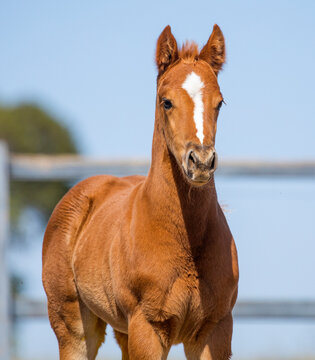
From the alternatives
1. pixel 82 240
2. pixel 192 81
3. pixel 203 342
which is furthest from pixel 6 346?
pixel 192 81

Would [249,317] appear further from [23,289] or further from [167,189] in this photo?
[23,289]

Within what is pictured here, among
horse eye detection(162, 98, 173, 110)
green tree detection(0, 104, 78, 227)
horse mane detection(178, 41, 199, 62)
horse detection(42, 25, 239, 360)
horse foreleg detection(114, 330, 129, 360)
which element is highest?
green tree detection(0, 104, 78, 227)

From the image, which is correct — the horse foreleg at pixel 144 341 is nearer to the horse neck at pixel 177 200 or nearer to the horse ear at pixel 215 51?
the horse neck at pixel 177 200

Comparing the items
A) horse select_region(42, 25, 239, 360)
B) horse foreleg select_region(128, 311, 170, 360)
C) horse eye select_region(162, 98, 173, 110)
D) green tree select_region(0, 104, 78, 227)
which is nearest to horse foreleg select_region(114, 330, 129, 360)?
horse select_region(42, 25, 239, 360)

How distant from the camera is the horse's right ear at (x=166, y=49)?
10.9 ft

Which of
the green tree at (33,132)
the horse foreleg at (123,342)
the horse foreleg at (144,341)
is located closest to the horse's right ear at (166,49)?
the horse foreleg at (144,341)

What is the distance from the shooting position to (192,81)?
3061 millimetres

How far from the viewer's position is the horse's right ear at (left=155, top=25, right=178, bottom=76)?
332 centimetres

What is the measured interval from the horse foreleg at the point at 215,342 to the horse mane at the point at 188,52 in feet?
3.83

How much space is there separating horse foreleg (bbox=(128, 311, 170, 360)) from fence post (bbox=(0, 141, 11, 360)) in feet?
7.62

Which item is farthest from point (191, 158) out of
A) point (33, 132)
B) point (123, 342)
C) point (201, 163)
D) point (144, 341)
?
point (33, 132)

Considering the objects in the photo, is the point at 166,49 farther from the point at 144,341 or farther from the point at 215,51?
the point at 144,341

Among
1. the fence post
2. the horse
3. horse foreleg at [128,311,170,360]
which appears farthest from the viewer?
the fence post

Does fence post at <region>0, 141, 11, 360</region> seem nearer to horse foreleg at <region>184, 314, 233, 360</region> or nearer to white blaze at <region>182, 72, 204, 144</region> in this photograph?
horse foreleg at <region>184, 314, 233, 360</region>
